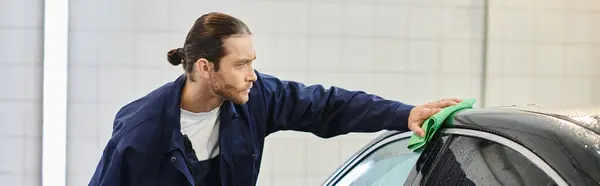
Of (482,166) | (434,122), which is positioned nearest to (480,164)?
(482,166)

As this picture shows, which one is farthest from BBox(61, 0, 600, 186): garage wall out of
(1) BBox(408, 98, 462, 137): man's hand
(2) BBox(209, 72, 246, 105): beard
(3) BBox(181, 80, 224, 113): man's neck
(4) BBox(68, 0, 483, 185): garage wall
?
(1) BBox(408, 98, 462, 137): man's hand

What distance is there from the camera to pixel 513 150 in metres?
1.43

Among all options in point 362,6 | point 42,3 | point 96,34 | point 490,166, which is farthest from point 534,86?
point 490,166

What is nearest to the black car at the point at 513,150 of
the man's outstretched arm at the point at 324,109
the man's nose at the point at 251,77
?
the man's outstretched arm at the point at 324,109

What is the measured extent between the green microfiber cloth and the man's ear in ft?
2.38

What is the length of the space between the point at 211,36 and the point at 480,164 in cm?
104

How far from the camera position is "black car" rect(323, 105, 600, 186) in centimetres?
128

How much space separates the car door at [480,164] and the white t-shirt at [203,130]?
2.68 ft

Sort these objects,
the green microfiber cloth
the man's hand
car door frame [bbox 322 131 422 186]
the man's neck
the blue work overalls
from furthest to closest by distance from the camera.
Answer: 1. the man's neck
2. the blue work overalls
3. car door frame [bbox 322 131 422 186]
4. the man's hand
5. the green microfiber cloth

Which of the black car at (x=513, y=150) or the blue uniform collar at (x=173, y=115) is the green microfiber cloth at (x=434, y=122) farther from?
the blue uniform collar at (x=173, y=115)

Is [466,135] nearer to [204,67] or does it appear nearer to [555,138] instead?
[555,138]

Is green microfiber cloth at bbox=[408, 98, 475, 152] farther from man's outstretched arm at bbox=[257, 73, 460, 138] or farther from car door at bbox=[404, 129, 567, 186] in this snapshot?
man's outstretched arm at bbox=[257, 73, 460, 138]

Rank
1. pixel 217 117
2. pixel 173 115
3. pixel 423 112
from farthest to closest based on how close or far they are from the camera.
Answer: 1. pixel 217 117
2. pixel 173 115
3. pixel 423 112

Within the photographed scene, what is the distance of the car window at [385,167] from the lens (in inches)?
77.9
